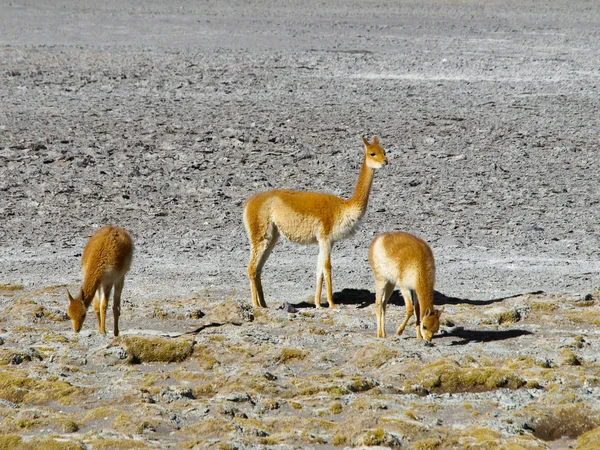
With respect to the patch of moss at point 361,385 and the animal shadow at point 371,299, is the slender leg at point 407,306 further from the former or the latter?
the patch of moss at point 361,385

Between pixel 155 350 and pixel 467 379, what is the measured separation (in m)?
2.98

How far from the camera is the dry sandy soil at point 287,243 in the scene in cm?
803

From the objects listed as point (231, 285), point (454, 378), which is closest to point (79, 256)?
point (231, 285)

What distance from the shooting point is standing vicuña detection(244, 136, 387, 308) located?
41.3ft

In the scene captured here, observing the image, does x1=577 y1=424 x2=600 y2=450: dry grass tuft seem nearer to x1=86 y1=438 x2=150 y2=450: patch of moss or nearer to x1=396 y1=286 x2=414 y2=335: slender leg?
x1=86 y1=438 x2=150 y2=450: patch of moss

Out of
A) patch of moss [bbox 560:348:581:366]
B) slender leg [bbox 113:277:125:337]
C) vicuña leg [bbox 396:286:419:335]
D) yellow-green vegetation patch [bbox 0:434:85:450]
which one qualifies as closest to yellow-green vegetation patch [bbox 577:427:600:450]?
patch of moss [bbox 560:348:581:366]

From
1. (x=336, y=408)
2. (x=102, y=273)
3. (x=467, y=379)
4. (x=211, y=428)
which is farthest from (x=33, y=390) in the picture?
(x=467, y=379)

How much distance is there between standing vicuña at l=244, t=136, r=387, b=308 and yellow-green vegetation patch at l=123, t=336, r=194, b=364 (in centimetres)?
297

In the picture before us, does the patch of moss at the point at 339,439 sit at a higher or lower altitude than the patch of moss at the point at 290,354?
higher

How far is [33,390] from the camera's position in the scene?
851 centimetres

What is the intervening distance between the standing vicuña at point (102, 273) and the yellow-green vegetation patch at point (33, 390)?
174 centimetres

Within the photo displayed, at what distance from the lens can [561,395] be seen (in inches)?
320

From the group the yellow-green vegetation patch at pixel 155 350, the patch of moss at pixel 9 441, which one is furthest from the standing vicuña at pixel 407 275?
the patch of moss at pixel 9 441

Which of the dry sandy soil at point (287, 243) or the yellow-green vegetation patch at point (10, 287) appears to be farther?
the yellow-green vegetation patch at point (10, 287)
